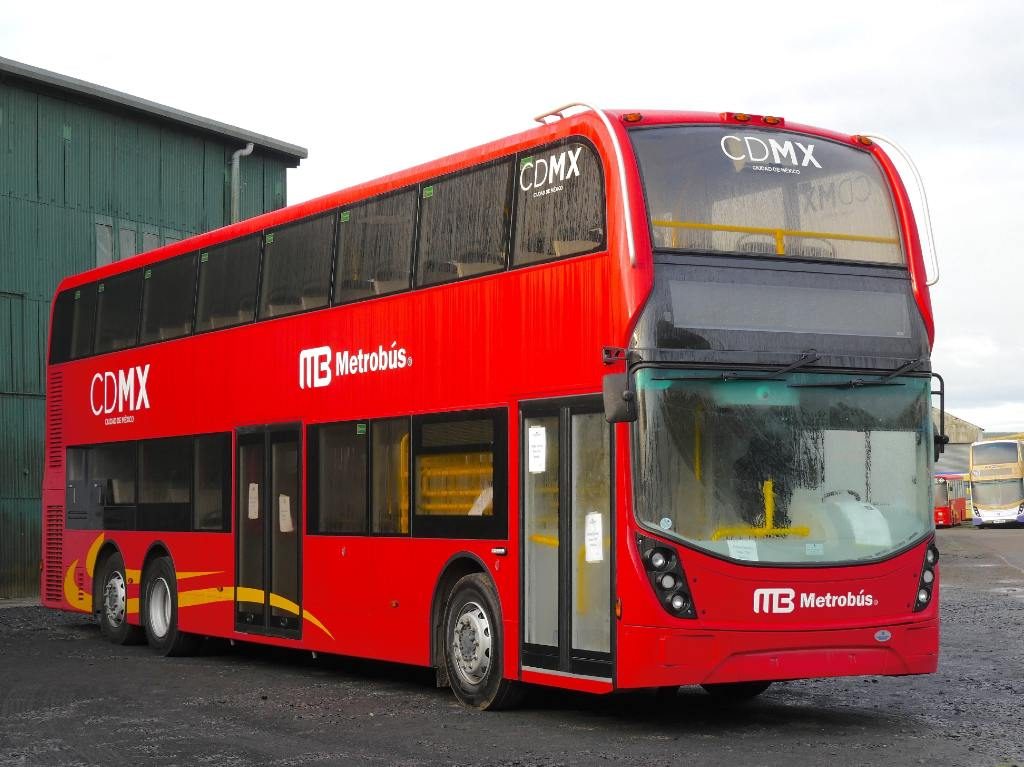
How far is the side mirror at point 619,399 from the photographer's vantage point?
404 inches

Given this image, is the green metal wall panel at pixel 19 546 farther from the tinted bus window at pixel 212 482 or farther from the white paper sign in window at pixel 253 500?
the white paper sign in window at pixel 253 500

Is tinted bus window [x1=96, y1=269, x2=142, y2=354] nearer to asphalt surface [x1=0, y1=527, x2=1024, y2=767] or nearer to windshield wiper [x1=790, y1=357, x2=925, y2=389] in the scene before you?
asphalt surface [x1=0, y1=527, x2=1024, y2=767]

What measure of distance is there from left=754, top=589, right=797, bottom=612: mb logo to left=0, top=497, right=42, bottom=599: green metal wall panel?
65.8ft

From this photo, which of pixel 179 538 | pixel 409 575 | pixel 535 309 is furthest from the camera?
pixel 179 538

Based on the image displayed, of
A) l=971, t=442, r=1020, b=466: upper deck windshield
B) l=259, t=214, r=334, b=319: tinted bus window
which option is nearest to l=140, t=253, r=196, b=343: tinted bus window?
l=259, t=214, r=334, b=319: tinted bus window

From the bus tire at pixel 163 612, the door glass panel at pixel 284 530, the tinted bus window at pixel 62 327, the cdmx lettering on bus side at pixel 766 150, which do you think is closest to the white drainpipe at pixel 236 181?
the tinted bus window at pixel 62 327

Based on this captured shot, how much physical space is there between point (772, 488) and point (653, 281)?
153cm

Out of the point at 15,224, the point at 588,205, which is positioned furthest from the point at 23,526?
the point at 588,205

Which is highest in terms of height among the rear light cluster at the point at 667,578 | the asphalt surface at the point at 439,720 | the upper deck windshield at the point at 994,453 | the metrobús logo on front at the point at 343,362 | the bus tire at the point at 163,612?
the upper deck windshield at the point at 994,453

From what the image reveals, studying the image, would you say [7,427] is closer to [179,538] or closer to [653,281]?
[179,538]

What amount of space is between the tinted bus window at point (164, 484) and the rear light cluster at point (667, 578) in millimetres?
7990

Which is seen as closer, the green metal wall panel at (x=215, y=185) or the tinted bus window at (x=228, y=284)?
the tinted bus window at (x=228, y=284)

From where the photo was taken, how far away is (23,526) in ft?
92.1

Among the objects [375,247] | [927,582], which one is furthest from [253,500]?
[927,582]
